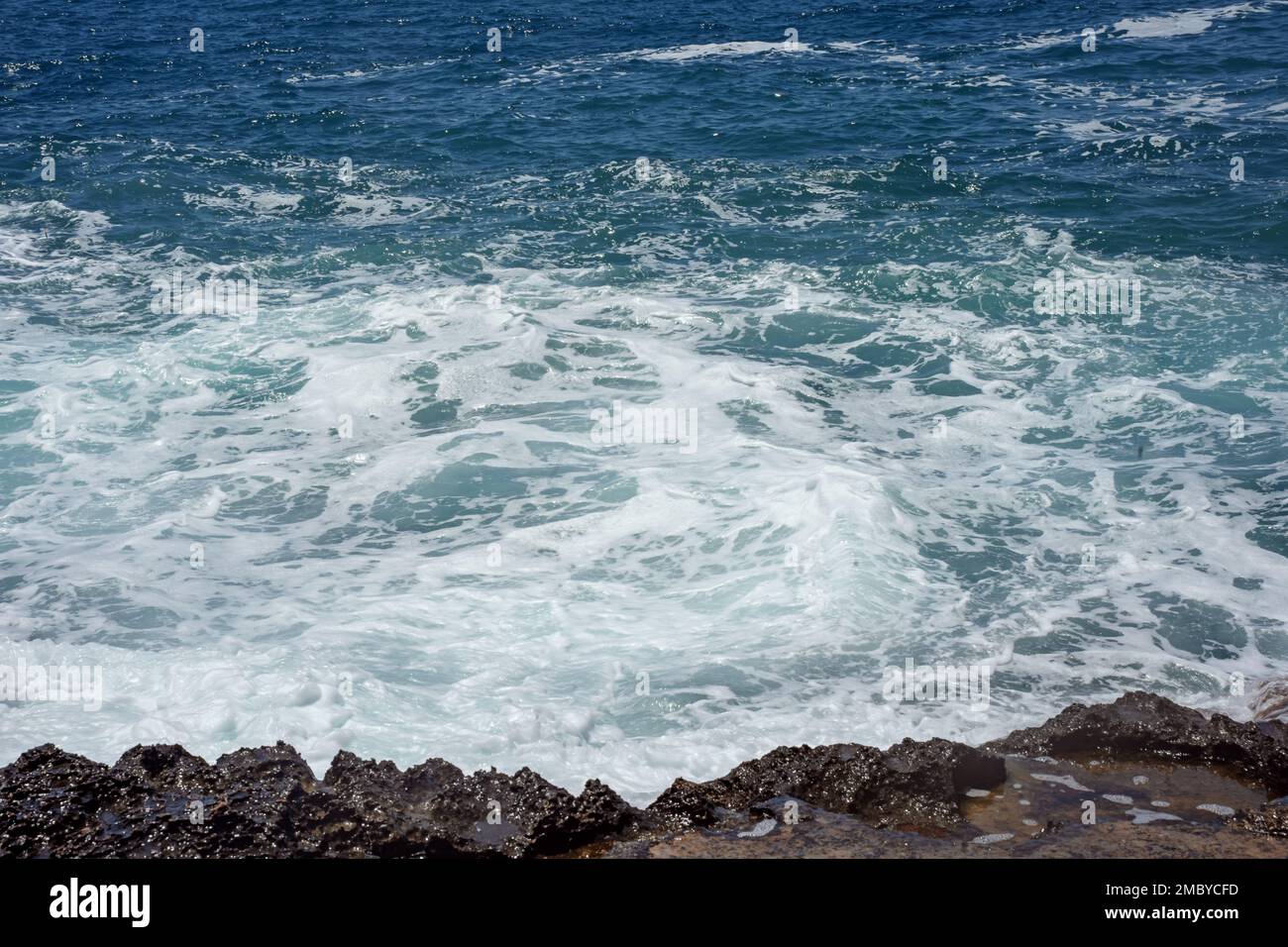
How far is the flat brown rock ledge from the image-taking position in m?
5.10

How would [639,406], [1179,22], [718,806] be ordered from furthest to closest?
[1179,22], [639,406], [718,806]

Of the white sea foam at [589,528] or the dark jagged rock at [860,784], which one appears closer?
the dark jagged rock at [860,784]

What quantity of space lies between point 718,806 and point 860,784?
0.71 meters

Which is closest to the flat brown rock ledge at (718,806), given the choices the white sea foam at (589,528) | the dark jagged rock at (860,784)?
the dark jagged rock at (860,784)

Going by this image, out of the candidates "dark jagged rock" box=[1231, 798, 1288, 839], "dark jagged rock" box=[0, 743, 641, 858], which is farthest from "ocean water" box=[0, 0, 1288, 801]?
"dark jagged rock" box=[1231, 798, 1288, 839]

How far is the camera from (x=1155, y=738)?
19.6ft

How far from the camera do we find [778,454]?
10.7 m

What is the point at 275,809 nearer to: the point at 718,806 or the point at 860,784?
the point at 718,806

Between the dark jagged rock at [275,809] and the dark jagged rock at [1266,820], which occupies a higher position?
the dark jagged rock at [275,809]

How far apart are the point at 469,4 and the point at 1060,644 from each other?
29.8 meters

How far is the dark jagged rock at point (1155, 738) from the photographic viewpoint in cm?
584

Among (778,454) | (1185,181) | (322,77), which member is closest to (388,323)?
(778,454)

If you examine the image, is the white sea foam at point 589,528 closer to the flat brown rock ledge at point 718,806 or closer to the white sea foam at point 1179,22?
the flat brown rock ledge at point 718,806

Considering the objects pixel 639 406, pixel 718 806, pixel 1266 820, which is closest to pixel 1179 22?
pixel 639 406
